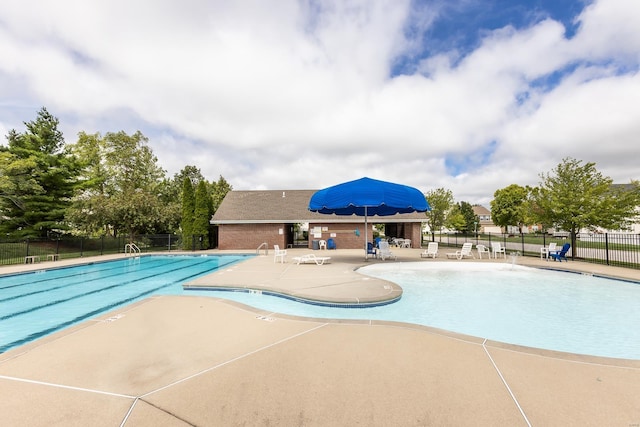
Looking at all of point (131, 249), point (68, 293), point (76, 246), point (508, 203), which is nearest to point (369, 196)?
point (68, 293)

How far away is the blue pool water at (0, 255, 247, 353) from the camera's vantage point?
22.6ft

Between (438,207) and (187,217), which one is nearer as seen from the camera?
(187,217)

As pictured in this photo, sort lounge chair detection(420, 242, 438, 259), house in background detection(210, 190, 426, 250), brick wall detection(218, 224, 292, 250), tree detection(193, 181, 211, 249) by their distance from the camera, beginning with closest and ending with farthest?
lounge chair detection(420, 242, 438, 259) < house in background detection(210, 190, 426, 250) < tree detection(193, 181, 211, 249) < brick wall detection(218, 224, 292, 250)

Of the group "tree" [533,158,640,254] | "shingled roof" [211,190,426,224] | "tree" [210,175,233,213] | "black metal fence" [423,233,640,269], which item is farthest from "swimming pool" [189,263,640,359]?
"tree" [210,175,233,213]

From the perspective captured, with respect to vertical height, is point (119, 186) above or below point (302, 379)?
above

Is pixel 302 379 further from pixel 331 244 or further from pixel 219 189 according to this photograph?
pixel 219 189

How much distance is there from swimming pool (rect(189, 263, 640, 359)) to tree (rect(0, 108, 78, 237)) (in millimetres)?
26549

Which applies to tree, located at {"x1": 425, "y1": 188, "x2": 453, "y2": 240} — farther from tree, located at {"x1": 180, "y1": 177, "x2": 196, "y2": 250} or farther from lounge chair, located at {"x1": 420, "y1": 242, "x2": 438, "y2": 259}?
tree, located at {"x1": 180, "y1": 177, "x2": 196, "y2": 250}

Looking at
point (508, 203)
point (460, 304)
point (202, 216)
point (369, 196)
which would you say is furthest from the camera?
point (508, 203)

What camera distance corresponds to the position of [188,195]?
2597cm

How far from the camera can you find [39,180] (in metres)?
25.1

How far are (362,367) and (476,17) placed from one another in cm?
1428

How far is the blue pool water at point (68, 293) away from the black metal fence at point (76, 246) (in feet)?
20.5

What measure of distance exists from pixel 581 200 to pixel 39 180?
4133 centimetres
